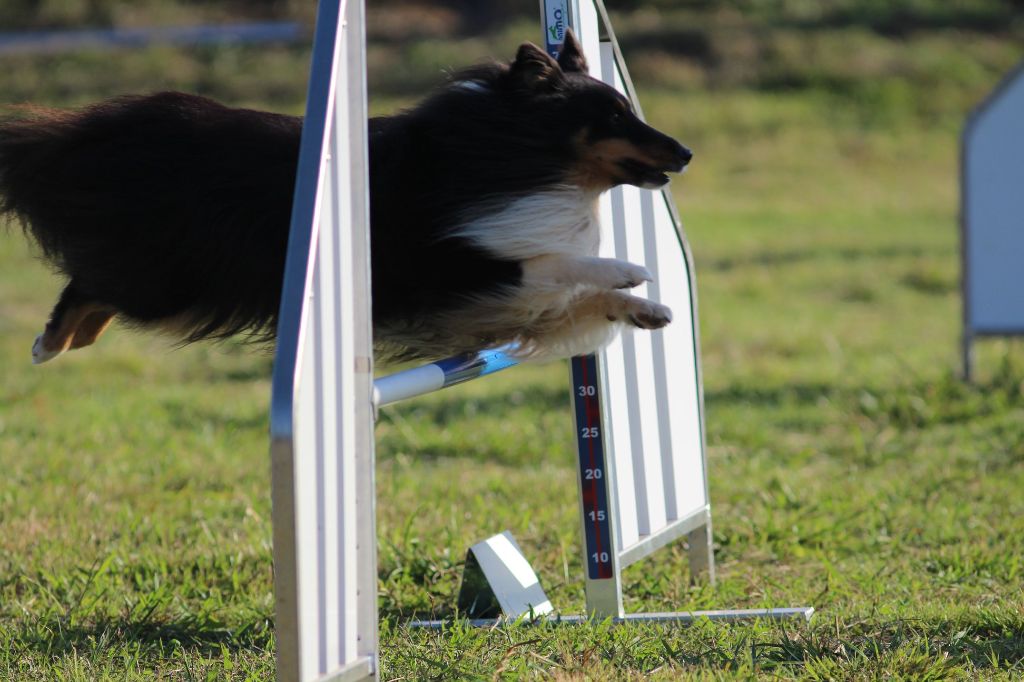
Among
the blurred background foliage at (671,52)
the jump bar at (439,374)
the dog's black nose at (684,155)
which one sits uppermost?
the blurred background foliage at (671,52)

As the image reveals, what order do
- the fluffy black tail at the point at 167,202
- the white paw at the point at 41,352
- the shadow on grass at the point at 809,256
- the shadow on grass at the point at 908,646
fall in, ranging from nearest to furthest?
the shadow on grass at the point at 908,646 < the fluffy black tail at the point at 167,202 < the white paw at the point at 41,352 < the shadow on grass at the point at 809,256

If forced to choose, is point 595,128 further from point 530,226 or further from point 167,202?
point 167,202

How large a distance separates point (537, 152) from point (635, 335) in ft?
2.44

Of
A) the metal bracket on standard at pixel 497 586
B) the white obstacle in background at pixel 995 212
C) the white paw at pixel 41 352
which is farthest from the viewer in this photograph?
the white obstacle in background at pixel 995 212

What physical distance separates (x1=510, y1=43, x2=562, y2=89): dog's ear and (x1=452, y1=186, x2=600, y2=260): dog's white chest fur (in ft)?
0.87

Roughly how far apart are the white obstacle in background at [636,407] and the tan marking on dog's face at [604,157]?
23cm

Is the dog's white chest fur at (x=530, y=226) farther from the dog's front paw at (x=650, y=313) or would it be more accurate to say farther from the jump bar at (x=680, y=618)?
the jump bar at (x=680, y=618)

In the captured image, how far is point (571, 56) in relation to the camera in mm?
3246

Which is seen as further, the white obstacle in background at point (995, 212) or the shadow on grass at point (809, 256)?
the shadow on grass at point (809, 256)

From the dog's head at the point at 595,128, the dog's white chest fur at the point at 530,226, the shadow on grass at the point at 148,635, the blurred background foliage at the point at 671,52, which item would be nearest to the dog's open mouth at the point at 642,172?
the dog's head at the point at 595,128

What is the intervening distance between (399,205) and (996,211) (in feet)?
16.3

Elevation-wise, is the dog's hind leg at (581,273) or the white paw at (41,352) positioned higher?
the dog's hind leg at (581,273)

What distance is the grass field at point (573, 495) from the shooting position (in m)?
2.96

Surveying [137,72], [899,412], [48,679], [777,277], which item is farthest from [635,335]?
[137,72]
